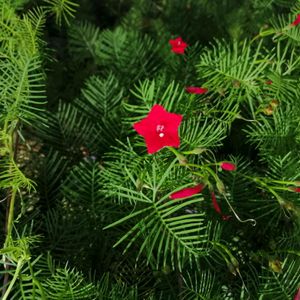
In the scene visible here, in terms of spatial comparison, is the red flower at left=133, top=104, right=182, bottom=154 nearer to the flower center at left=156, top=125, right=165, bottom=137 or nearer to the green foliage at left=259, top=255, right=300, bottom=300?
the flower center at left=156, top=125, right=165, bottom=137

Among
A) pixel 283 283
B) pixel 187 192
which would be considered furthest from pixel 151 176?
pixel 283 283

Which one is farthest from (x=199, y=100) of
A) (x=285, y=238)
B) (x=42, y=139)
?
(x=42, y=139)

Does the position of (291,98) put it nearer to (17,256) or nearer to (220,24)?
(220,24)

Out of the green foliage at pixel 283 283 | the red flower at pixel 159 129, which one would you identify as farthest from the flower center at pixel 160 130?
the green foliage at pixel 283 283

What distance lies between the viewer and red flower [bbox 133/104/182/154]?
768 mm

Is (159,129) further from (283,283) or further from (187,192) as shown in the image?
(283,283)

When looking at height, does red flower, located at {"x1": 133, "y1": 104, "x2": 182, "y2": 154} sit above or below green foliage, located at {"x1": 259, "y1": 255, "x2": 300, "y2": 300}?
above

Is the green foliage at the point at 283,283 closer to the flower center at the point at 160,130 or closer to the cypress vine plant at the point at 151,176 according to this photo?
the cypress vine plant at the point at 151,176

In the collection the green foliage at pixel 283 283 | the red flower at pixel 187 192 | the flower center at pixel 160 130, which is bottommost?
the green foliage at pixel 283 283

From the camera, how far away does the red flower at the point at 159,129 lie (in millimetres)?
768

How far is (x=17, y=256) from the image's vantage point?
2.24 feet

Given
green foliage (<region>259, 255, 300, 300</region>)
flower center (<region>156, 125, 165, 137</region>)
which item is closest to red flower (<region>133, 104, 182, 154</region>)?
flower center (<region>156, 125, 165, 137</region>)

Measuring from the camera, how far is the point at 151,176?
2.79 ft

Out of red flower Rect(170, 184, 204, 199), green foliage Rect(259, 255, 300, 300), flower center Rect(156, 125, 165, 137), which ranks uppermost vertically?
flower center Rect(156, 125, 165, 137)
